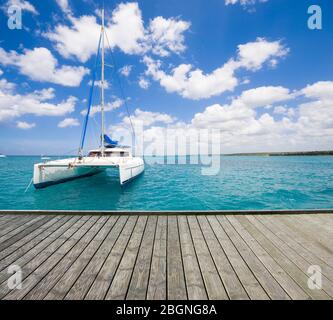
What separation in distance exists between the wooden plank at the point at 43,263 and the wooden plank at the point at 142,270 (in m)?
1.00

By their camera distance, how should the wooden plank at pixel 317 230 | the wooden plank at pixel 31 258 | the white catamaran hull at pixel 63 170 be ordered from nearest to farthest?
the wooden plank at pixel 31 258 < the wooden plank at pixel 317 230 < the white catamaran hull at pixel 63 170

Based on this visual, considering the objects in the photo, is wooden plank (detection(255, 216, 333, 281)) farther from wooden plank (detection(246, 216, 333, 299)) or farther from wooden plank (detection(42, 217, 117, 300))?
wooden plank (detection(42, 217, 117, 300))

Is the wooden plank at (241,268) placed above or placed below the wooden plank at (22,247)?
below

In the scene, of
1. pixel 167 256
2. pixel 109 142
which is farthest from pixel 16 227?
pixel 109 142

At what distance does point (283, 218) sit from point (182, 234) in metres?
2.17

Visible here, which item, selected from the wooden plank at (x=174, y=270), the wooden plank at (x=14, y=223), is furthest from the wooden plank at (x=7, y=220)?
the wooden plank at (x=174, y=270)

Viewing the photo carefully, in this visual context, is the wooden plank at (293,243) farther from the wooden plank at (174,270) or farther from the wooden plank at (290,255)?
the wooden plank at (174,270)

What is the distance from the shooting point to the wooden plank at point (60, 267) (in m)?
1.84

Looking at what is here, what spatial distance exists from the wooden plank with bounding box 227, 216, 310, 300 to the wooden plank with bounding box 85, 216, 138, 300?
5.94 feet

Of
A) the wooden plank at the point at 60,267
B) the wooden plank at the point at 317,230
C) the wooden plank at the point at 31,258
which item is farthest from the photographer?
the wooden plank at the point at 317,230

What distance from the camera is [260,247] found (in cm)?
275

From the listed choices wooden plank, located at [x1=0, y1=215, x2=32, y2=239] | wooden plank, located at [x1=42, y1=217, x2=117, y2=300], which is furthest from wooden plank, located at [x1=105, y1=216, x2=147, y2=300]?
wooden plank, located at [x1=0, y1=215, x2=32, y2=239]

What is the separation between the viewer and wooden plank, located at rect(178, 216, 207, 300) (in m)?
1.85
